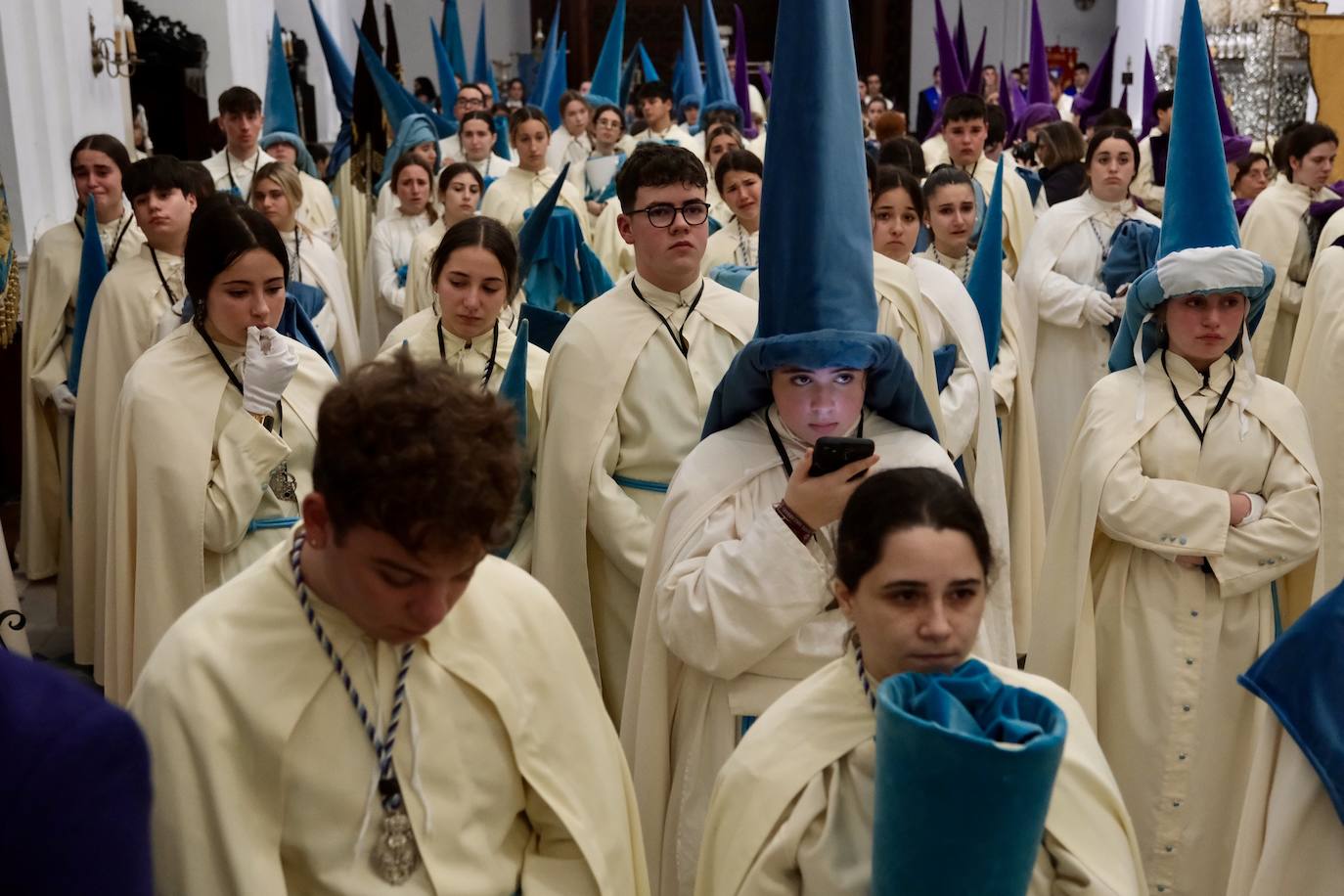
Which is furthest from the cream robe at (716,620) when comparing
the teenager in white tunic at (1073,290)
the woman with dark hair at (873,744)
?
the teenager in white tunic at (1073,290)

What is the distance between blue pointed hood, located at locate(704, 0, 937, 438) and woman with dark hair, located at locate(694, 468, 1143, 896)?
2.72 ft

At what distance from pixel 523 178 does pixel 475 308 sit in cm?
501

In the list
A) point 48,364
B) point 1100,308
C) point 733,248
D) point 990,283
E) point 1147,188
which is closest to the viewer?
point 990,283

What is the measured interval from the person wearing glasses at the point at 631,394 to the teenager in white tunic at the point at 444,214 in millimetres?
3208

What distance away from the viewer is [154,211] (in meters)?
5.75

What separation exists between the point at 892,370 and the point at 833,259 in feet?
1.00

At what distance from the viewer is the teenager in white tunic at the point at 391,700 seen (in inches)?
83.0

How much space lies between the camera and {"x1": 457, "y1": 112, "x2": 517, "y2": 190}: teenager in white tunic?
10695 millimetres

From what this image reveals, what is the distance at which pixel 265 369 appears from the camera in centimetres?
398

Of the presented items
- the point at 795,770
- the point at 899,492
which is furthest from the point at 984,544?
the point at 795,770

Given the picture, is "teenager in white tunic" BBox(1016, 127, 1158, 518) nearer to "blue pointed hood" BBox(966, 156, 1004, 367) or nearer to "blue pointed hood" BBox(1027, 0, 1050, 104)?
"blue pointed hood" BBox(966, 156, 1004, 367)

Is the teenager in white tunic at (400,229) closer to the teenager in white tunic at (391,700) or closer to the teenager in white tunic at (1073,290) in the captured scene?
the teenager in white tunic at (1073,290)

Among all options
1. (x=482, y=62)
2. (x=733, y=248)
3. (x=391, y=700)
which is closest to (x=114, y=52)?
(x=733, y=248)

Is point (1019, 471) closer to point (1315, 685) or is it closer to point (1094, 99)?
point (1315, 685)
